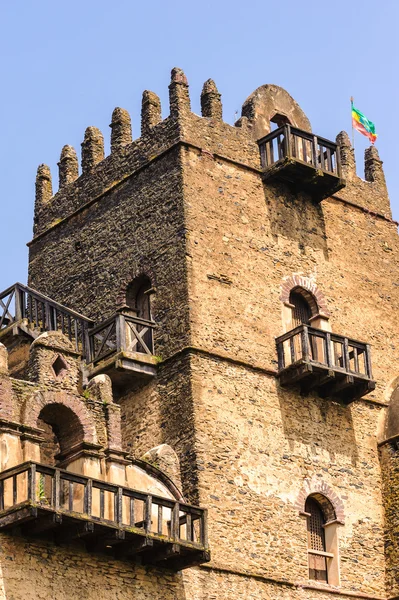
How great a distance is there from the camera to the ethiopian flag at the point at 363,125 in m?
40.6

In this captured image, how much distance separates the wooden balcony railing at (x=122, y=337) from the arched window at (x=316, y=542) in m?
4.96

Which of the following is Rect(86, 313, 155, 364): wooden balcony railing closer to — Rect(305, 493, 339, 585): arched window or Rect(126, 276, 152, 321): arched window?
Rect(126, 276, 152, 321): arched window

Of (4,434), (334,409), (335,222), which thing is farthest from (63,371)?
(335,222)

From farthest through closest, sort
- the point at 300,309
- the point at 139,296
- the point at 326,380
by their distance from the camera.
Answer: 1. the point at 300,309
2. the point at 139,296
3. the point at 326,380

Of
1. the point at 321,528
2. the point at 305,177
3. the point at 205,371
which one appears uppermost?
the point at 305,177

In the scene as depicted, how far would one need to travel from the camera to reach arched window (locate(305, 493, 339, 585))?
33.5 metres

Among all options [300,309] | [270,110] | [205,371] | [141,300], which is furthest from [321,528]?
[270,110]

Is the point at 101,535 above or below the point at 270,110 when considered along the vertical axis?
below

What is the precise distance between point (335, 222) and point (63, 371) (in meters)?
9.87

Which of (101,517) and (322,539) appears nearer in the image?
(101,517)

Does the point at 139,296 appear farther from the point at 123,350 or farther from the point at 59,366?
the point at 59,366

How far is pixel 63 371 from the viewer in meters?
31.2

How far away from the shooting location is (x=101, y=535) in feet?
95.0

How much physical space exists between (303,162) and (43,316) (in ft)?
23.5
